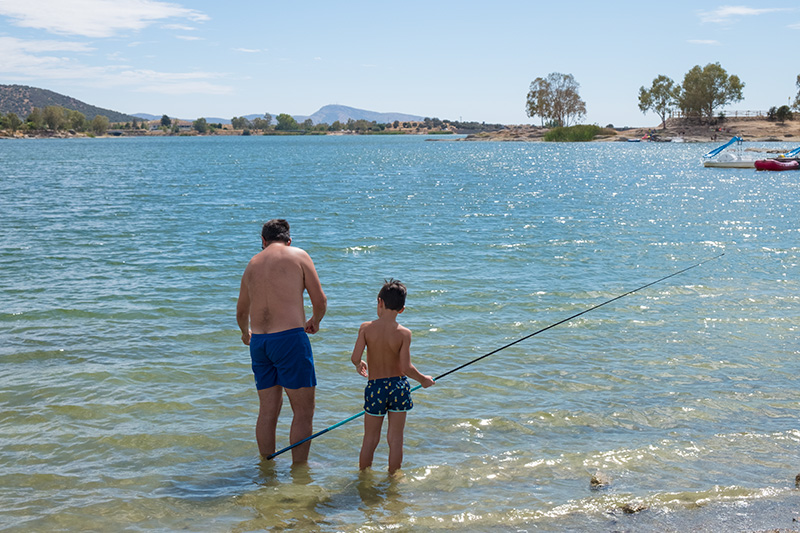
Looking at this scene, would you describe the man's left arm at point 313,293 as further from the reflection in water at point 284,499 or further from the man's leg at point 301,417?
the reflection in water at point 284,499

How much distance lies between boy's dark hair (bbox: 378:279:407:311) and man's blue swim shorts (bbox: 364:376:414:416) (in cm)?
65

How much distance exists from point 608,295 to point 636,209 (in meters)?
18.9

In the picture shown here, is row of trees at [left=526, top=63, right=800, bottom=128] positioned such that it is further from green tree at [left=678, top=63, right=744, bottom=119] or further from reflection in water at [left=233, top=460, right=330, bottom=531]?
reflection in water at [left=233, top=460, right=330, bottom=531]

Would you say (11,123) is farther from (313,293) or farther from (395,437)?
(395,437)

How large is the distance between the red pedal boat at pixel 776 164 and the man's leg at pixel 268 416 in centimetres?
5558

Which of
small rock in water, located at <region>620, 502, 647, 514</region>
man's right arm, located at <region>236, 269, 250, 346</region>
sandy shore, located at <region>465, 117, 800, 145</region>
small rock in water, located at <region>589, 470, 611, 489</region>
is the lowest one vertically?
small rock in water, located at <region>589, 470, 611, 489</region>

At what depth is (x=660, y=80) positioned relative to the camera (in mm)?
166625

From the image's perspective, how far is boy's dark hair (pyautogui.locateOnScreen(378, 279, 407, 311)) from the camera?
5355mm

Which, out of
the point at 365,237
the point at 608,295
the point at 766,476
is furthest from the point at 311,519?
the point at 365,237

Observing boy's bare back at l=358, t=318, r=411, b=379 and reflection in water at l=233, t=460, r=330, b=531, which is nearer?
reflection in water at l=233, t=460, r=330, b=531

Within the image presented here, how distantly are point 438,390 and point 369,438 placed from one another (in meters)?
2.59

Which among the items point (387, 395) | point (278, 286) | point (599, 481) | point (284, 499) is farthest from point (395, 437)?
point (599, 481)

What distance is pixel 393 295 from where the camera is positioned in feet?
17.6

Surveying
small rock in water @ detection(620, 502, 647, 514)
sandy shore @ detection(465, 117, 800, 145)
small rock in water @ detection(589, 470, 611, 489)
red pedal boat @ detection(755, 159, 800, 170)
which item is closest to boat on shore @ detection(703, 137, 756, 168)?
red pedal boat @ detection(755, 159, 800, 170)
